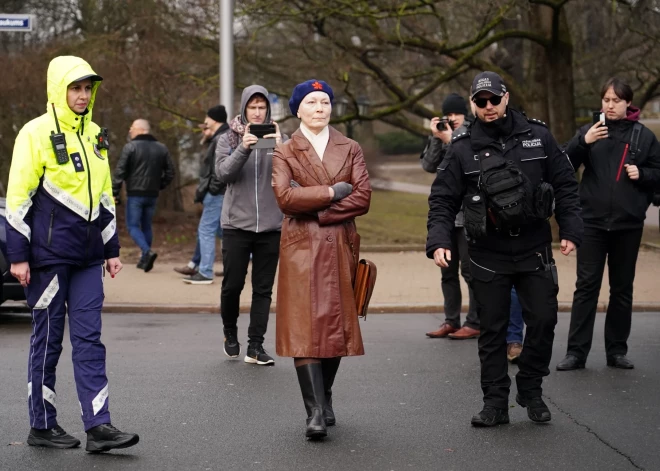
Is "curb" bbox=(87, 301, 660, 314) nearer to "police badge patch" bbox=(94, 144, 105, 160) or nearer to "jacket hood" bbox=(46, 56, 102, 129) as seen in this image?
"police badge patch" bbox=(94, 144, 105, 160)

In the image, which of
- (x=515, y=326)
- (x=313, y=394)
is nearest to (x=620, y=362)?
(x=515, y=326)

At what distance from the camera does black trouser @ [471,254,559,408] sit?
6504 mm

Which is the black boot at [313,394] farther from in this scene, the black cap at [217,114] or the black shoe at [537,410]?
the black cap at [217,114]

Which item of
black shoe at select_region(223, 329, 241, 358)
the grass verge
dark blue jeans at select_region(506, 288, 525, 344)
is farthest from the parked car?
the grass verge

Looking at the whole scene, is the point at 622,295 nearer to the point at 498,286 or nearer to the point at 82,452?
the point at 498,286

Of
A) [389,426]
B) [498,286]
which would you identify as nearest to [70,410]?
[389,426]

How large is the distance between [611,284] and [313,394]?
3.02 metres

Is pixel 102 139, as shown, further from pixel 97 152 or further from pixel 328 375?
pixel 328 375

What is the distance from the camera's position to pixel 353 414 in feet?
22.4

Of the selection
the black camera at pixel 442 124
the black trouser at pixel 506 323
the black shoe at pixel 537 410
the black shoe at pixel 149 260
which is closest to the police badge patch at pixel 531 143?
the black trouser at pixel 506 323

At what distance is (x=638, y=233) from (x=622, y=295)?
1.54 ft

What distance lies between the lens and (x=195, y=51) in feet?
63.7

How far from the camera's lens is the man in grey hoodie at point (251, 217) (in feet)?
26.8

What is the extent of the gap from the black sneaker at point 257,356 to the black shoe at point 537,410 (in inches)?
94.6
